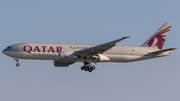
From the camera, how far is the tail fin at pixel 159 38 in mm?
58406

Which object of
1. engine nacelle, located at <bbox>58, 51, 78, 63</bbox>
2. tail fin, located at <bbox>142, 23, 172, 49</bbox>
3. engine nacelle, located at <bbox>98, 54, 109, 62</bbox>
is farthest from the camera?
tail fin, located at <bbox>142, 23, 172, 49</bbox>

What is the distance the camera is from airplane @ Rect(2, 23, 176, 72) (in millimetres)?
51125

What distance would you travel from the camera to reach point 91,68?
54.0 meters

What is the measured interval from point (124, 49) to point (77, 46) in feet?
24.3

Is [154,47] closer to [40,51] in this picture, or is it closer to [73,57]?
[73,57]

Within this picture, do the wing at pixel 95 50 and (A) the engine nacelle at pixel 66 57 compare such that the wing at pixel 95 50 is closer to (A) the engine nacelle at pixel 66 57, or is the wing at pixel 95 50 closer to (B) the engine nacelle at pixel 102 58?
(A) the engine nacelle at pixel 66 57

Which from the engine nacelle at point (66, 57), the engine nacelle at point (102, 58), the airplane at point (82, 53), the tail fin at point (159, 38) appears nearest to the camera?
the engine nacelle at point (66, 57)

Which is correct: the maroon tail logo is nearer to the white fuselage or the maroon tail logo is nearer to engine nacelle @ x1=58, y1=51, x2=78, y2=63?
the white fuselage

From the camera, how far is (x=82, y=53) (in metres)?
51.8

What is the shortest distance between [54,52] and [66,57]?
9.14 ft

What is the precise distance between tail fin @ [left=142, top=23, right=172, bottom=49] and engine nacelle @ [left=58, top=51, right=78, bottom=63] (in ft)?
44.3

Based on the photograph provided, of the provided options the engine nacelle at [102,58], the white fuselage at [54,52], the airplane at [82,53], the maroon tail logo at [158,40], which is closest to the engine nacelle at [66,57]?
the airplane at [82,53]

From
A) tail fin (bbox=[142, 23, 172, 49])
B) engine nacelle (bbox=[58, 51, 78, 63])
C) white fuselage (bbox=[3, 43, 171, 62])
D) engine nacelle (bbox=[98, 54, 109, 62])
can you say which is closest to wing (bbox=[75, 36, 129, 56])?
engine nacelle (bbox=[58, 51, 78, 63])

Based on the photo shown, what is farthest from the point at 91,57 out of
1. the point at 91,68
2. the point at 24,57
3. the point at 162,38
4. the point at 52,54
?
the point at 162,38
